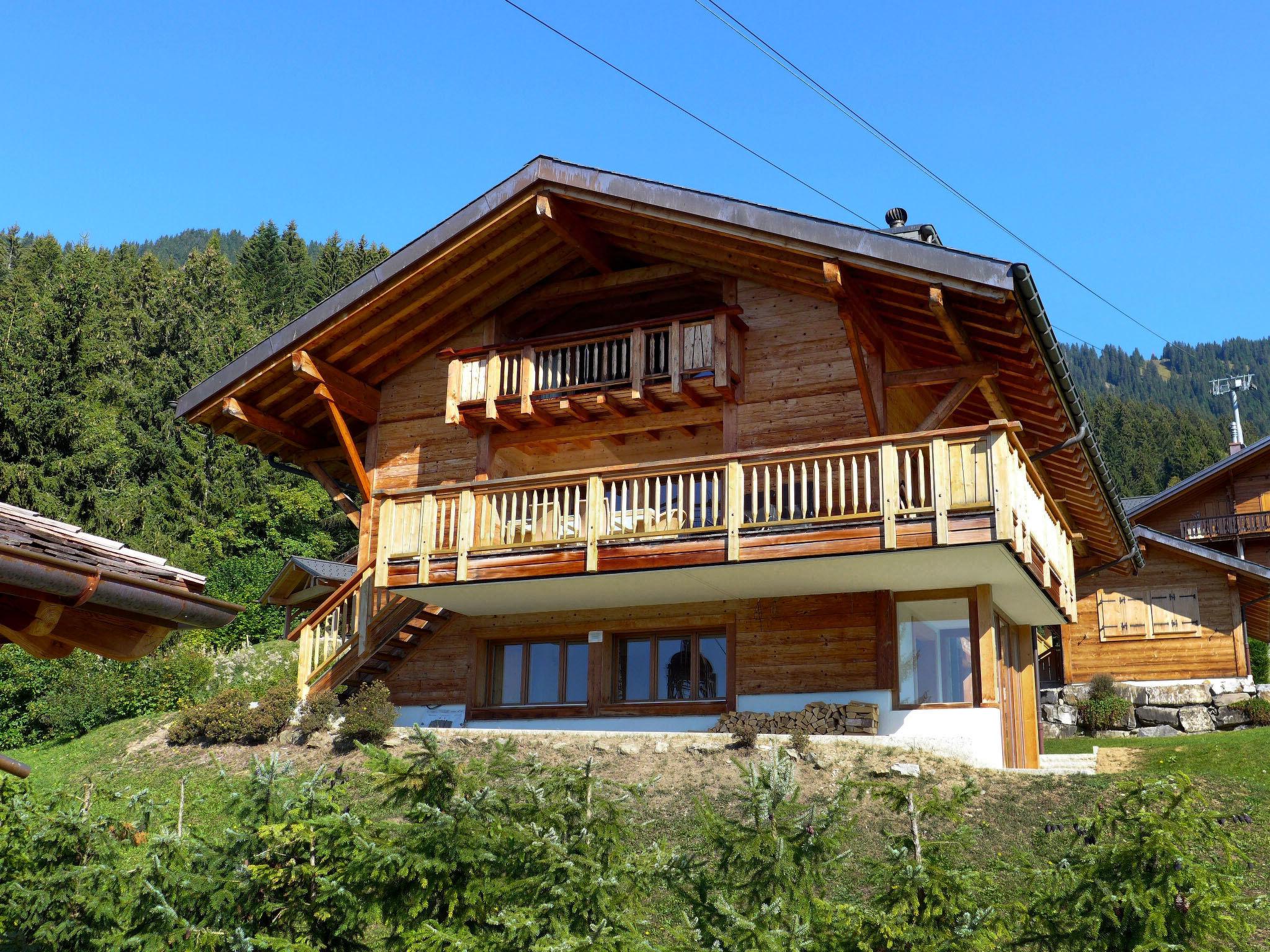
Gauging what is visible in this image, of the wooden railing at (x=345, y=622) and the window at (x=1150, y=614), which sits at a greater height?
the window at (x=1150, y=614)

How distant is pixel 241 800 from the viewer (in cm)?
735

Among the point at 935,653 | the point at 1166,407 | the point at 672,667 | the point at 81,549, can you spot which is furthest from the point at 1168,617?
the point at 1166,407

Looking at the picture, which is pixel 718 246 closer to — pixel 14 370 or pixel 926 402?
pixel 926 402

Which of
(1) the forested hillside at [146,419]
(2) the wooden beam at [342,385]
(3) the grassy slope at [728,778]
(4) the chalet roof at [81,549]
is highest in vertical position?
(1) the forested hillside at [146,419]

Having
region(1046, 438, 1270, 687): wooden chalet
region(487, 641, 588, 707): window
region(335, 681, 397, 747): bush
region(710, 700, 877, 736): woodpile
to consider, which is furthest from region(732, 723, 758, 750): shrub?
region(1046, 438, 1270, 687): wooden chalet

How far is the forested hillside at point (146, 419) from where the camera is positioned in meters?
42.6

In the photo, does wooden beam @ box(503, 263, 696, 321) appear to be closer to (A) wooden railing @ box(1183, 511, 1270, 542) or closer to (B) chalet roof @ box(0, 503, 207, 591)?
(B) chalet roof @ box(0, 503, 207, 591)

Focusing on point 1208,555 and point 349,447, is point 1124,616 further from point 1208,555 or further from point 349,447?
point 349,447

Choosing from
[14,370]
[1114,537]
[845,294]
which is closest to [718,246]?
[845,294]

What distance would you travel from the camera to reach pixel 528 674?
1925 centimetres

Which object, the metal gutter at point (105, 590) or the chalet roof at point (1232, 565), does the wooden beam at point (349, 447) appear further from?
the chalet roof at point (1232, 565)

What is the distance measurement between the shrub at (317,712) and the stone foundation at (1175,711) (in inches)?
657

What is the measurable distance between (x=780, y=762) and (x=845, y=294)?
10021 millimetres

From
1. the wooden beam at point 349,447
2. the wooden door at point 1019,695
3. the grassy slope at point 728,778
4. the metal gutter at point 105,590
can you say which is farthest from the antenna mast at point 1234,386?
the metal gutter at point 105,590
